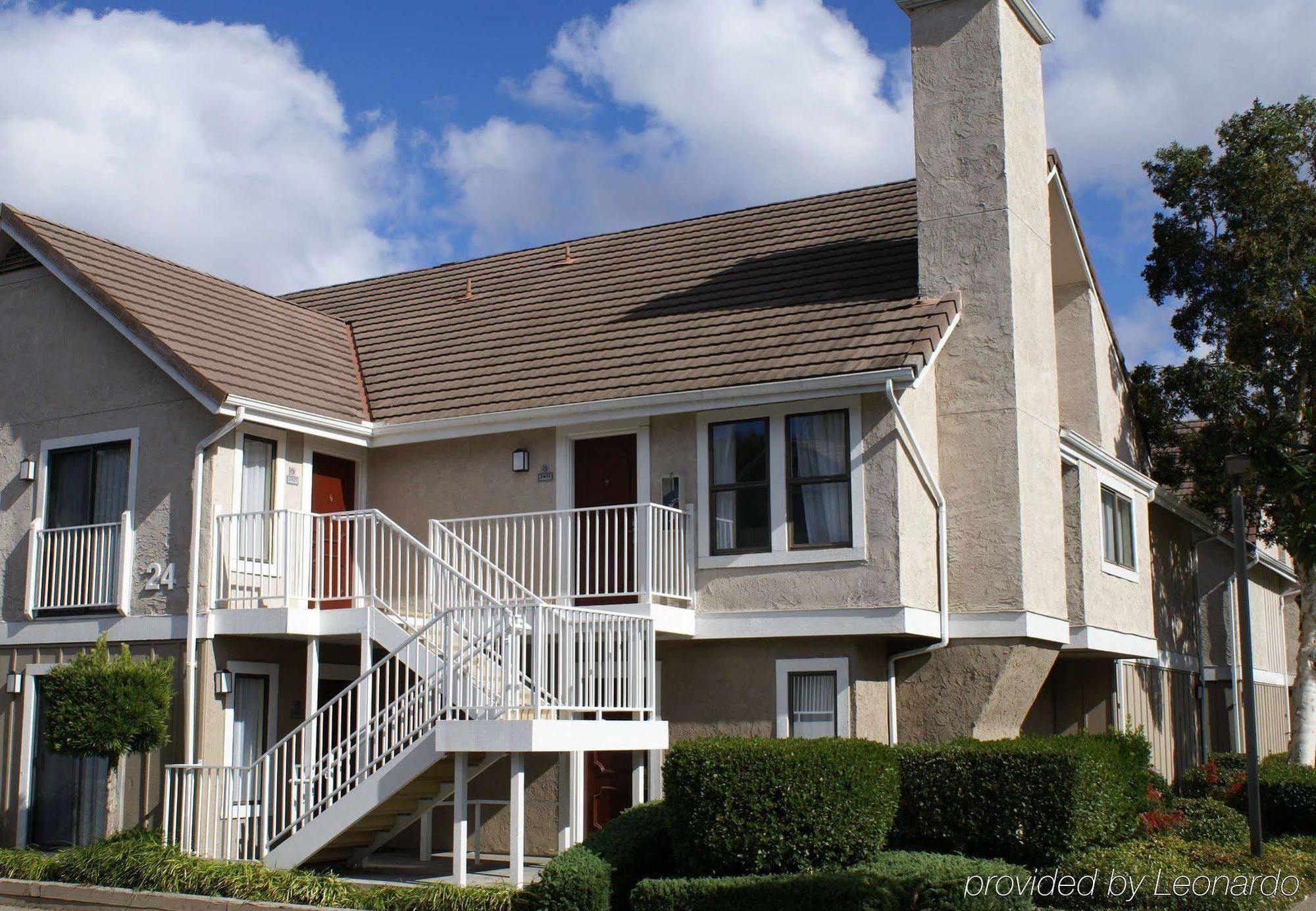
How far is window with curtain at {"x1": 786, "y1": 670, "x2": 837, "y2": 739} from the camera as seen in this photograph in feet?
51.1

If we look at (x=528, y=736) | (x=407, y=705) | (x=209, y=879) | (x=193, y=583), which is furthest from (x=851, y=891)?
(x=193, y=583)

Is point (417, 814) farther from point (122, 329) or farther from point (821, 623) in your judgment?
point (122, 329)

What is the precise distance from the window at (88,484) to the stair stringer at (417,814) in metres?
5.52

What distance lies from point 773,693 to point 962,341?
484 cm

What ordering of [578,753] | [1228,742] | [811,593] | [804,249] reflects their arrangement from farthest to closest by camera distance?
[1228,742]
[804,249]
[811,593]
[578,753]

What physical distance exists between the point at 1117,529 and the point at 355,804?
11.5 meters

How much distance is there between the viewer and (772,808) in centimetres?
1254

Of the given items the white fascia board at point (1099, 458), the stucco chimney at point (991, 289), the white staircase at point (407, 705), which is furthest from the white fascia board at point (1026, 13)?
the white staircase at point (407, 705)

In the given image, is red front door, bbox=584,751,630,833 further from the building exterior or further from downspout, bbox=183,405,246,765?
downspout, bbox=183,405,246,765

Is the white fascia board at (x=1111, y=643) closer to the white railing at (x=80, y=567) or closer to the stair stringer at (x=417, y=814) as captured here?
the stair stringer at (x=417, y=814)

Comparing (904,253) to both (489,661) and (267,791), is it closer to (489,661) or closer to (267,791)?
(489,661)

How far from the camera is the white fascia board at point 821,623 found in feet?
50.0

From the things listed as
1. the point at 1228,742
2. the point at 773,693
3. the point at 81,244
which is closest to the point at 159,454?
the point at 81,244

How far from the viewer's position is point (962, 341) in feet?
55.5
